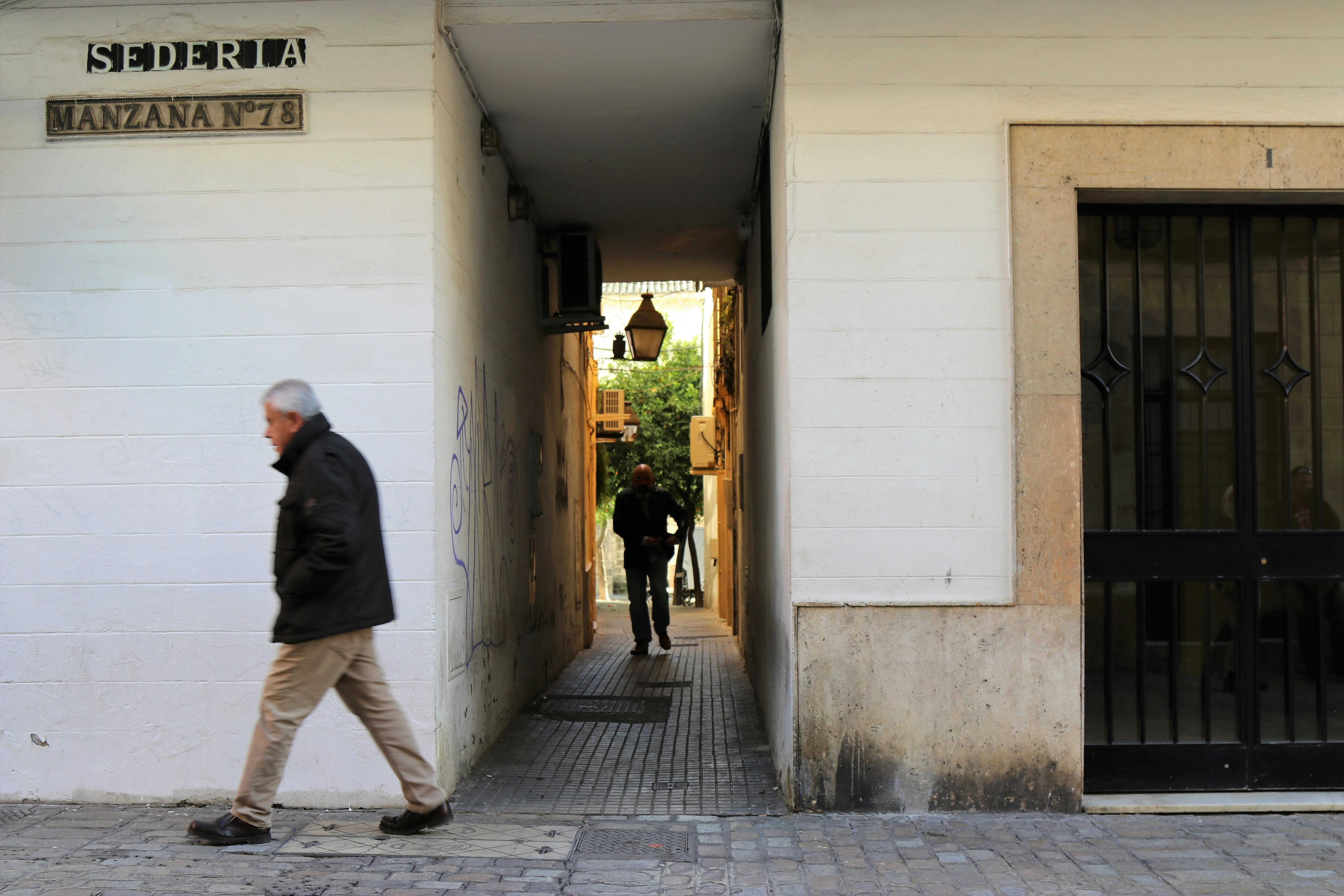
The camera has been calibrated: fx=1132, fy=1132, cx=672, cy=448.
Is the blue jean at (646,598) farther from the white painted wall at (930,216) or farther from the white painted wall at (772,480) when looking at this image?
the white painted wall at (930,216)

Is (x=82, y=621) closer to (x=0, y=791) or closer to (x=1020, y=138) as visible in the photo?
(x=0, y=791)

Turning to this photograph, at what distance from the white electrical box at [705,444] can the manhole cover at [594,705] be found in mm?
8208

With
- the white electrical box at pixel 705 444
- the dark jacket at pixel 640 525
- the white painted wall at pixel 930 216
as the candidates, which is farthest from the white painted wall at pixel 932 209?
the white electrical box at pixel 705 444

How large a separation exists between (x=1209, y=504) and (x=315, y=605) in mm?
3950

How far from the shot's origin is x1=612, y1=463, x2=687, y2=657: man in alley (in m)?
11.2

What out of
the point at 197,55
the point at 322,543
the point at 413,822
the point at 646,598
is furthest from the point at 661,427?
the point at 322,543

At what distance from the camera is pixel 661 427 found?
28844mm

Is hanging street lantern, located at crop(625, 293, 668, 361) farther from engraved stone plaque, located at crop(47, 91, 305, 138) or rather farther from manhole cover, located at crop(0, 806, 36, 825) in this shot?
manhole cover, located at crop(0, 806, 36, 825)

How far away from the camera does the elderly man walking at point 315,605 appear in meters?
4.25

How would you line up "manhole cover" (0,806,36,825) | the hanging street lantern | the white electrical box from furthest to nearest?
1. the white electrical box
2. the hanging street lantern
3. "manhole cover" (0,806,36,825)

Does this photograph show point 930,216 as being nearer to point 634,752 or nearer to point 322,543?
point 322,543

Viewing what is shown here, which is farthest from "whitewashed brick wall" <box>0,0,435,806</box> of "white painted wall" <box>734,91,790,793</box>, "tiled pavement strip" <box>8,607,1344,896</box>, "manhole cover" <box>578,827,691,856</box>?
"white painted wall" <box>734,91,790,793</box>

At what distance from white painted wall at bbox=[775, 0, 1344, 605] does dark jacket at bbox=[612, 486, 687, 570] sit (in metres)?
6.22

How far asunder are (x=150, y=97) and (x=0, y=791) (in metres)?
3.20
